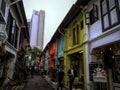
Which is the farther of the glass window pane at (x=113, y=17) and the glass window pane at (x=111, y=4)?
the glass window pane at (x=111, y=4)

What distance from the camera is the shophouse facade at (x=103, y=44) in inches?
289

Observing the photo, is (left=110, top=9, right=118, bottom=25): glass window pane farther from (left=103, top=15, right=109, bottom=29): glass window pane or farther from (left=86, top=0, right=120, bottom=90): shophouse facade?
(left=103, top=15, right=109, bottom=29): glass window pane

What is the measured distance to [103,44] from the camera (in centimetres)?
798

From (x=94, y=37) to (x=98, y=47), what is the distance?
2.47 feet

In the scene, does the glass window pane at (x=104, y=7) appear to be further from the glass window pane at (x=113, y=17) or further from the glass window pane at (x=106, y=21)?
the glass window pane at (x=113, y=17)

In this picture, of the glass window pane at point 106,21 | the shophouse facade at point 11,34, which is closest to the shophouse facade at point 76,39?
the glass window pane at point 106,21

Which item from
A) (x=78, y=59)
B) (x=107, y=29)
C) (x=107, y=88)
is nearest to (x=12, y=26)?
(x=78, y=59)

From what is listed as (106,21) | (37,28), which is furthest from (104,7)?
(37,28)

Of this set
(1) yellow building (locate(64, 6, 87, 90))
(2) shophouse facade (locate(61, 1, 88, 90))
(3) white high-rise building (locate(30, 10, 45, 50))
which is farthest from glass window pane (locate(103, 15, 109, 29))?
(3) white high-rise building (locate(30, 10, 45, 50))

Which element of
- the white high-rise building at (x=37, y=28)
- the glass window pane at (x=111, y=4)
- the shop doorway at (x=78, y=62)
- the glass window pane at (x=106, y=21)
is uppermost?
the white high-rise building at (x=37, y=28)

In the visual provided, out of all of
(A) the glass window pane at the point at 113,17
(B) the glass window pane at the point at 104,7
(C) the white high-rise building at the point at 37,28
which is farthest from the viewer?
(C) the white high-rise building at the point at 37,28

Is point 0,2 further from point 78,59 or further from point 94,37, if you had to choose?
point 78,59

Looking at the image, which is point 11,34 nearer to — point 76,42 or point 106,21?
point 76,42

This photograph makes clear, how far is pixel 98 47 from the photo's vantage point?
8586 millimetres
